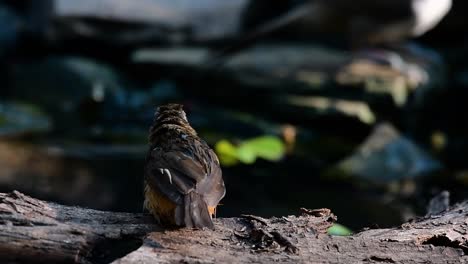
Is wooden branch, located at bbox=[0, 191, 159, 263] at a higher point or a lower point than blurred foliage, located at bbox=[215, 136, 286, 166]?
lower

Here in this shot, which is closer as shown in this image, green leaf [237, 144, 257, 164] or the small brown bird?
the small brown bird

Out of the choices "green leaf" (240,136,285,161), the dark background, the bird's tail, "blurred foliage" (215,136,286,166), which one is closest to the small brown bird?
the bird's tail

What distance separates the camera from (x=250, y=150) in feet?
20.2

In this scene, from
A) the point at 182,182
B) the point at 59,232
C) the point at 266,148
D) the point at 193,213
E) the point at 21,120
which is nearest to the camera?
the point at 59,232

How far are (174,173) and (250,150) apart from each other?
11.9ft

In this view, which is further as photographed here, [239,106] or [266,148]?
[239,106]

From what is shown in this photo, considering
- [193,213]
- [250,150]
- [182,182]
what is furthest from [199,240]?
[250,150]

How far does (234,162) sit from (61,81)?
329cm

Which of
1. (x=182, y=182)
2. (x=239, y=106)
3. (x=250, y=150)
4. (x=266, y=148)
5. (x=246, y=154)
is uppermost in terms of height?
(x=239, y=106)

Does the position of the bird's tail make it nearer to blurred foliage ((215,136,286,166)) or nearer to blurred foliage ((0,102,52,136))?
blurred foliage ((215,136,286,166))

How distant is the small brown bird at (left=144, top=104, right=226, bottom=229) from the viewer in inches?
95.4

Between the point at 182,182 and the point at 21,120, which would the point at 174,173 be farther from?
the point at 21,120

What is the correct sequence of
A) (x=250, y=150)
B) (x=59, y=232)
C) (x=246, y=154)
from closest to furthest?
(x=59, y=232), (x=246, y=154), (x=250, y=150)

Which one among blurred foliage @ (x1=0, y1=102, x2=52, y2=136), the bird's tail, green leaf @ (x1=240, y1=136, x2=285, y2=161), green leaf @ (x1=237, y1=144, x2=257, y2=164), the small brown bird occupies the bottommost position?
the bird's tail
